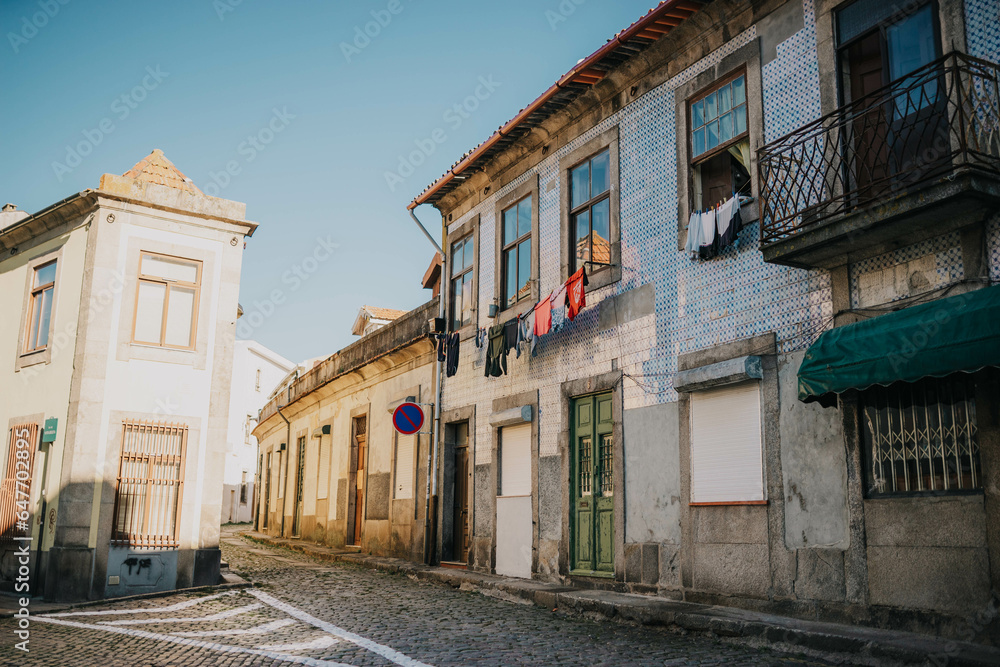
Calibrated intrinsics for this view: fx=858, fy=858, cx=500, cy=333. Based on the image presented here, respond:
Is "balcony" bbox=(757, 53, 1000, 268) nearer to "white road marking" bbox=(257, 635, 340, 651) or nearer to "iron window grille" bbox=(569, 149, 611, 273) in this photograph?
"iron window grille" bbox=(569, 149, 611, 273)

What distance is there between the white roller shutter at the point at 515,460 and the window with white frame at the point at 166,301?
525 cm

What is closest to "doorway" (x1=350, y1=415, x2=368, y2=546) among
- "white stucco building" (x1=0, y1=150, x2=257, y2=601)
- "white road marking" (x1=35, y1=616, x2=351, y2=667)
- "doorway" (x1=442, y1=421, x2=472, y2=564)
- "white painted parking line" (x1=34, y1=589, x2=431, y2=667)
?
"doorway" (x1=442, y1=421, x2=472, y2=564)

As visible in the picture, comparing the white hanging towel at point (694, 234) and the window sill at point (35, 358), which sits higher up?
the white hanging towel at point (694, 234)

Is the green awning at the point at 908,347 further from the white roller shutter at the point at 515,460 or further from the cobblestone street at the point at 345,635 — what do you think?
the white roller shutter at the point at 515,460

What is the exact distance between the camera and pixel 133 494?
12703 mm

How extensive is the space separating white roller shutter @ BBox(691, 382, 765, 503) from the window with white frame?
8.15 meters

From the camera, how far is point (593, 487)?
38.1ft

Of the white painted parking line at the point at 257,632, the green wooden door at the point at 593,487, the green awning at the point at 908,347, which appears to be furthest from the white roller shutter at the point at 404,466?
the green awning at the point at 908,347

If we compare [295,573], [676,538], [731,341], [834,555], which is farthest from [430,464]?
[834,555]

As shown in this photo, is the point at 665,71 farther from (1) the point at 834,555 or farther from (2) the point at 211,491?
(2) the point at 211,491

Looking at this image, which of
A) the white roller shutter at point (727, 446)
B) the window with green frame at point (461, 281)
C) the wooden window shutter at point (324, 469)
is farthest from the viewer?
the wooden window shutter at point (324, 469)

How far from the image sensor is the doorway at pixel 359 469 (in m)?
20.4

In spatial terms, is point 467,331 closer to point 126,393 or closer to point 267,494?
point 126,393

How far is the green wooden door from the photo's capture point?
11297 mm
